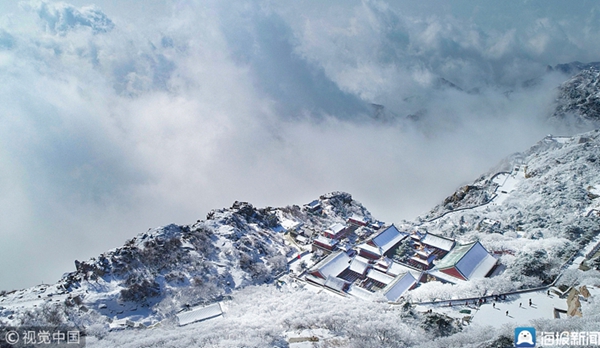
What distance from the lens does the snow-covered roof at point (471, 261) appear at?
131 ft

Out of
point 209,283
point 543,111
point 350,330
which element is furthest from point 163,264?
point 543,111

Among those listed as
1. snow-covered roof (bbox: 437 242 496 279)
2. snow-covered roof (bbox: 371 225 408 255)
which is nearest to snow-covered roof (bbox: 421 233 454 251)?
snow-covered roof (bbox: 437 242 496 279)

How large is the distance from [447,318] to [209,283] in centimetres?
2617

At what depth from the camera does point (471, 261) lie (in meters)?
41.0

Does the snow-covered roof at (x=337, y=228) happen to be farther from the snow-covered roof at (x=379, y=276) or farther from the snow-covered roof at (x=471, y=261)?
the snow-covered roof at (x=471, y=261)

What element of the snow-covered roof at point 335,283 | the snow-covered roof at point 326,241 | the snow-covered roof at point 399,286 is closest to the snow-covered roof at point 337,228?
the snow-covered roof at point 326,241

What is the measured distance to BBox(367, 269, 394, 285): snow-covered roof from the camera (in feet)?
137

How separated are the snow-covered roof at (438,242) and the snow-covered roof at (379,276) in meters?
9.14

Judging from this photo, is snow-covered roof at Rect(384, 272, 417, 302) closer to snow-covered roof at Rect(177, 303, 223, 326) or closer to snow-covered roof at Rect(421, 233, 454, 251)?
snow-covered roof at Rect(421, 233, 454, 251)

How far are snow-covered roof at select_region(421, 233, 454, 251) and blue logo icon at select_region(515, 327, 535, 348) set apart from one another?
24147mm

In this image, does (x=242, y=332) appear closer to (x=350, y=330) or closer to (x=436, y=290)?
(x=350, y=330)

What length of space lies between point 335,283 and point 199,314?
48.7 feet

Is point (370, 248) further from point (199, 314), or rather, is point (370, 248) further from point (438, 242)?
point (199, 314)

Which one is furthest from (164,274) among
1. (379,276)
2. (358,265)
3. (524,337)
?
(524,337)
